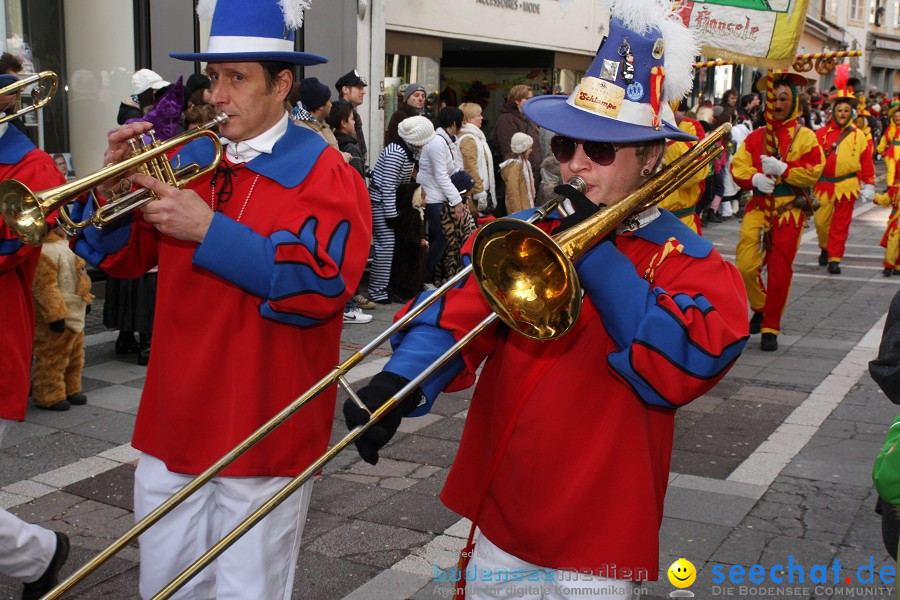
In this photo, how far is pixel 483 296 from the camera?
8.60 ft

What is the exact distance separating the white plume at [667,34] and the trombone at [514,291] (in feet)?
0.92

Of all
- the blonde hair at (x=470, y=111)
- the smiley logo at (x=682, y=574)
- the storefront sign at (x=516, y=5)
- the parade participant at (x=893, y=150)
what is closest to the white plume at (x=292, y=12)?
the smiley logo at (x=682, y=574)

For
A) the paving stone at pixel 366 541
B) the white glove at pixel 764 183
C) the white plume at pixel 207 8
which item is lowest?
the paving stone at pixel 366 541

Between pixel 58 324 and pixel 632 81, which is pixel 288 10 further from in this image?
pixel 58 324

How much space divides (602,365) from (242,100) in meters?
1.40

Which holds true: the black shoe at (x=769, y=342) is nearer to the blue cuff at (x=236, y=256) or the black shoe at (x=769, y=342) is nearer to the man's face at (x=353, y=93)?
the man's face at (x=353, y=93)

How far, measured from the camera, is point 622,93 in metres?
2.70

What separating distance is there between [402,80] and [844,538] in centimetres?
1213

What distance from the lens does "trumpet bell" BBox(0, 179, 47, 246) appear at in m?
2.91

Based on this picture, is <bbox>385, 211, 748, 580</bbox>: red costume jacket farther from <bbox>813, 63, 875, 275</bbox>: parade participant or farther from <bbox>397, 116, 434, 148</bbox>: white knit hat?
<bbox>813, 63, 875, 275</bbox>: parade participant

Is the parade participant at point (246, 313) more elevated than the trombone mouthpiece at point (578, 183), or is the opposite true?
the trombone mouthpiece at point (578, 183)

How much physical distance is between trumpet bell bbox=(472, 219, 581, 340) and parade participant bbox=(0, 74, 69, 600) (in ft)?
6.33

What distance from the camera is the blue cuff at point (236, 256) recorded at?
287 centimetres

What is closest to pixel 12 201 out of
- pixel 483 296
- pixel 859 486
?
pixel 483 296
